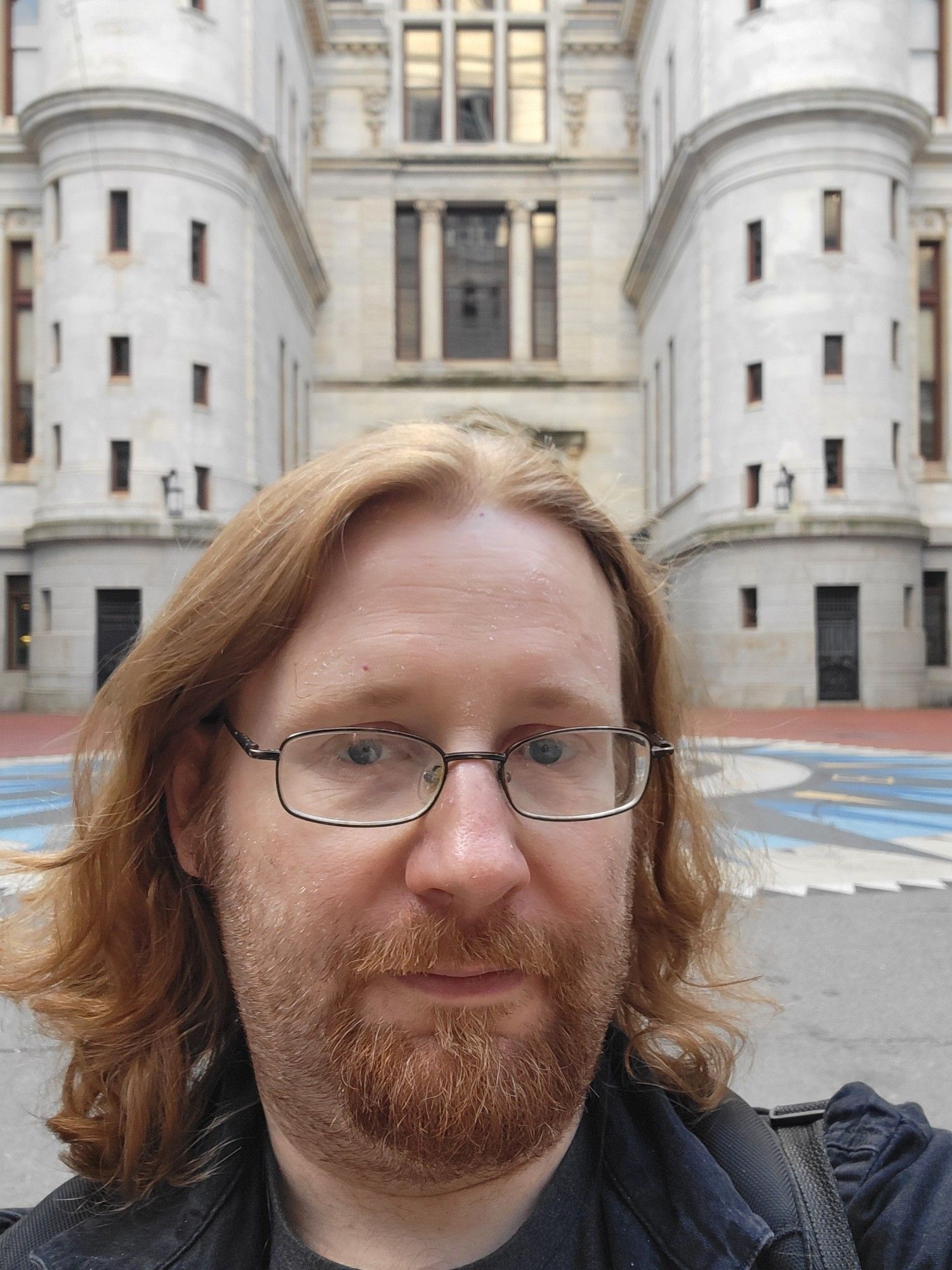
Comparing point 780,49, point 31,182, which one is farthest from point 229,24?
point 780,49

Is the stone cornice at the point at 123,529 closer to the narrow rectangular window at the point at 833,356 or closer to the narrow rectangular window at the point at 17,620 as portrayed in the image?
the narrow rectangular window at the point at 17,620

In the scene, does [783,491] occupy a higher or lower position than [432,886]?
higher

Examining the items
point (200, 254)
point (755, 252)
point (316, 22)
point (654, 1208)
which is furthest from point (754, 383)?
point (654, 1208)

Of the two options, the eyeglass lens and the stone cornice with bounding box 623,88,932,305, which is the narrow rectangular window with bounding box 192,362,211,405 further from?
the eyeglass lens

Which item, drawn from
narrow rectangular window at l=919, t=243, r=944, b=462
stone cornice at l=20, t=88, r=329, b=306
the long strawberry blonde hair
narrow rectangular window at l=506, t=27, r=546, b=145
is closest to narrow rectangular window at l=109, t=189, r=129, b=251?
stone cornice at l=20, t=88, r=329, b=306

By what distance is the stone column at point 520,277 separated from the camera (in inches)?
1401

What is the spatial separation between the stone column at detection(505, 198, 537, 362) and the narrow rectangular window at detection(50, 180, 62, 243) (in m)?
14.9

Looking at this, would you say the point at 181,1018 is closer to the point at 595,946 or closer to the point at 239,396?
the point at 595,946

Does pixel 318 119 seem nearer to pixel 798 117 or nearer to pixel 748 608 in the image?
pixel 798 117

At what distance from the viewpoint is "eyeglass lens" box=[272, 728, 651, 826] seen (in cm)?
130

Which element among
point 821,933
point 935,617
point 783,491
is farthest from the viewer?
point 935,617

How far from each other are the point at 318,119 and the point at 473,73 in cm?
542

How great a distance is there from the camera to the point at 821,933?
461 cm

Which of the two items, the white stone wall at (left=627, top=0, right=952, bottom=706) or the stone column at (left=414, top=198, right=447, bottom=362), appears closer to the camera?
the white stone wall at (left=627, top=0, right=952, bottom=706)
